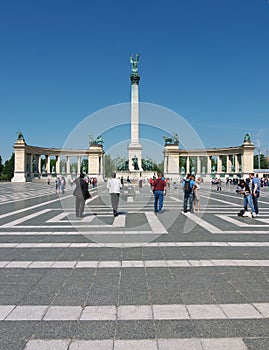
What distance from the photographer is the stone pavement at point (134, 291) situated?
3621mm

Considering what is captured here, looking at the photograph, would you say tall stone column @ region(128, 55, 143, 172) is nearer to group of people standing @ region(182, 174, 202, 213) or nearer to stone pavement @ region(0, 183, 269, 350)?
group of people standing @ region(182, 174, 202, 213)

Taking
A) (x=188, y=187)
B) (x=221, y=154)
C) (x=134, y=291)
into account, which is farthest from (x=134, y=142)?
(x=134, y=291)

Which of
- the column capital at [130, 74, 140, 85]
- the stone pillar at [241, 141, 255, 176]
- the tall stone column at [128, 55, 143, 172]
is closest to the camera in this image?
the tall stone column at [128, 55, 143, 172]

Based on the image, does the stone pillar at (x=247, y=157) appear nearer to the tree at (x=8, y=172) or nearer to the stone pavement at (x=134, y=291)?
the tree at (x=8, y=172)

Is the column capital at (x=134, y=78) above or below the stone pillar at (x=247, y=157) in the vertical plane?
above

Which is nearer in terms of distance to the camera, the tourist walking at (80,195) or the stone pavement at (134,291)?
the stone pavement at (134,291)

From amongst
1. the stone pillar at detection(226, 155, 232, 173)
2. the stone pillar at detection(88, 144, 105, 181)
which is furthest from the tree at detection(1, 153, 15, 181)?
the stone pillar at detection(226, 155, 232, 173)

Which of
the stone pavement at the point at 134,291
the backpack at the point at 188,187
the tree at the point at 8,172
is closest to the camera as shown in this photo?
the stone pavement at the point at 134,291

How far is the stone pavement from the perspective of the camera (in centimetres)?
362

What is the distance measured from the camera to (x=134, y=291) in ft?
16.4

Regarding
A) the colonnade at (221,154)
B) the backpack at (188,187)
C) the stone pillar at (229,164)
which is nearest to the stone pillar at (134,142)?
the colonnade at (221,154)

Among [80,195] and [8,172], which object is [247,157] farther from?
[8,172]

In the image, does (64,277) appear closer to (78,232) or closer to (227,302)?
(227,302)

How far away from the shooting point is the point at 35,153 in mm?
89375
